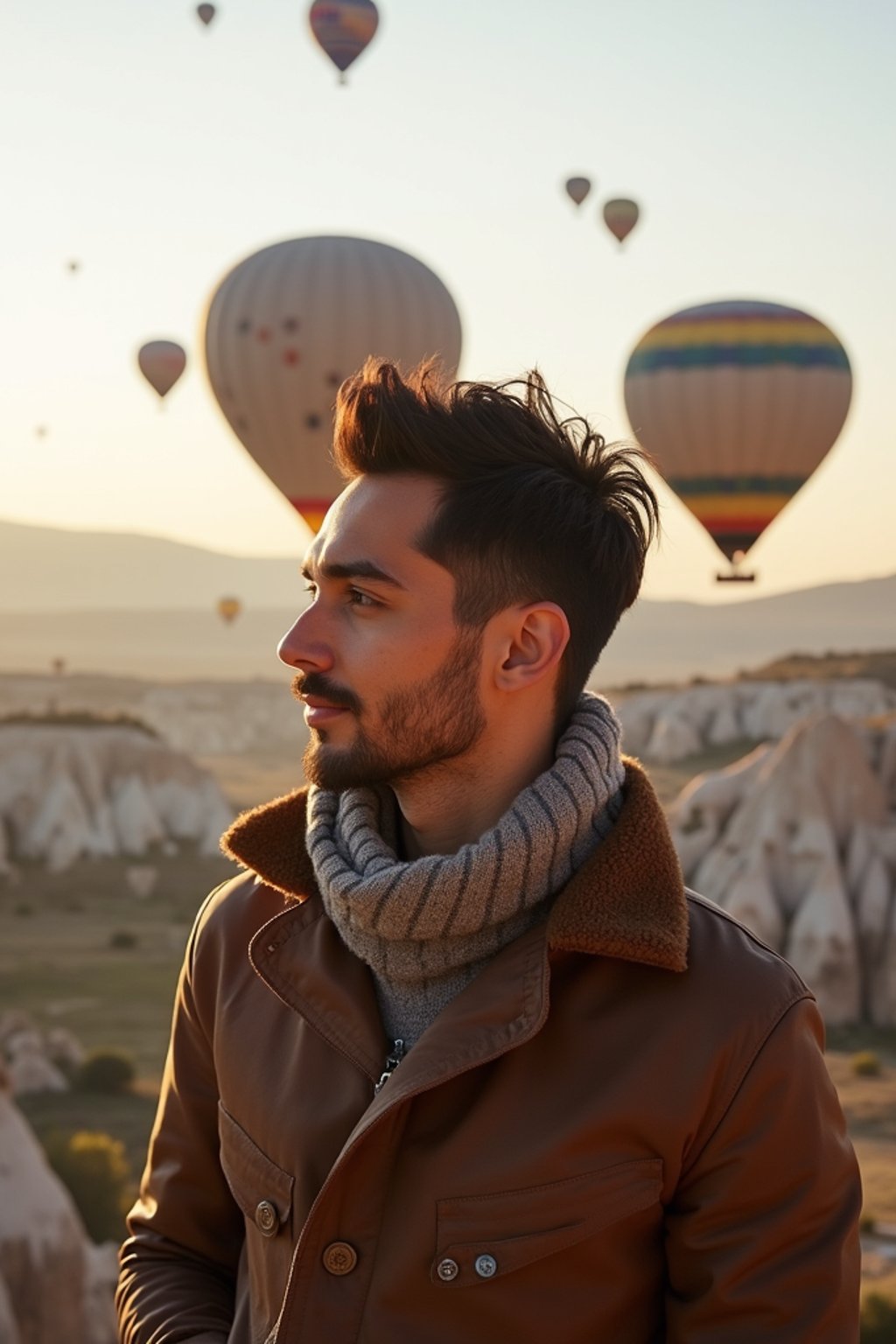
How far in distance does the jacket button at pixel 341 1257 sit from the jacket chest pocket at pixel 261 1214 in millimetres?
125

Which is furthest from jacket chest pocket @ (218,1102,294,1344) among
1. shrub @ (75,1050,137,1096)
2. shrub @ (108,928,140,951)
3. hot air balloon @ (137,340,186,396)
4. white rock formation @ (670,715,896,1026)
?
shrub @ (108,928,140,951)

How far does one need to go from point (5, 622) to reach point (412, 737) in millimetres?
187545

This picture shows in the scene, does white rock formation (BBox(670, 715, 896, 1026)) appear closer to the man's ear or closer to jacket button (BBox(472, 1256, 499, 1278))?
the man's ear

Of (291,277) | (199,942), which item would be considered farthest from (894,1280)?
(199,942)

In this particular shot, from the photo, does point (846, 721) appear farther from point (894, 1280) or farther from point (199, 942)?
point (199, 942)

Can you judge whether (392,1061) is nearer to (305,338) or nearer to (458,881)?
(458,881)

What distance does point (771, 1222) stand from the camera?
2256mm

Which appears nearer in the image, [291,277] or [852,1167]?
[852,1167]

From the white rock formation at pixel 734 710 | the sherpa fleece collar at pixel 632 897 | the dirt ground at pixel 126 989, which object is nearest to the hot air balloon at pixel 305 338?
the dirt ground at pixel 126 989

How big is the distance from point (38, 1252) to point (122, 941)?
1132 inches

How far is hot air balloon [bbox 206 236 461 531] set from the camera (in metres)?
24.8

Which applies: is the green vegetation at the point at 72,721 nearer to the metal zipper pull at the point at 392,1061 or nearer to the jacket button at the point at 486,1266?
the metal zipper pull at the point at 392,1061

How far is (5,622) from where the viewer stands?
604 feet

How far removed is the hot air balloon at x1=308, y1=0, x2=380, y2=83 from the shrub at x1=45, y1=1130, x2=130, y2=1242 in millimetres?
18630
